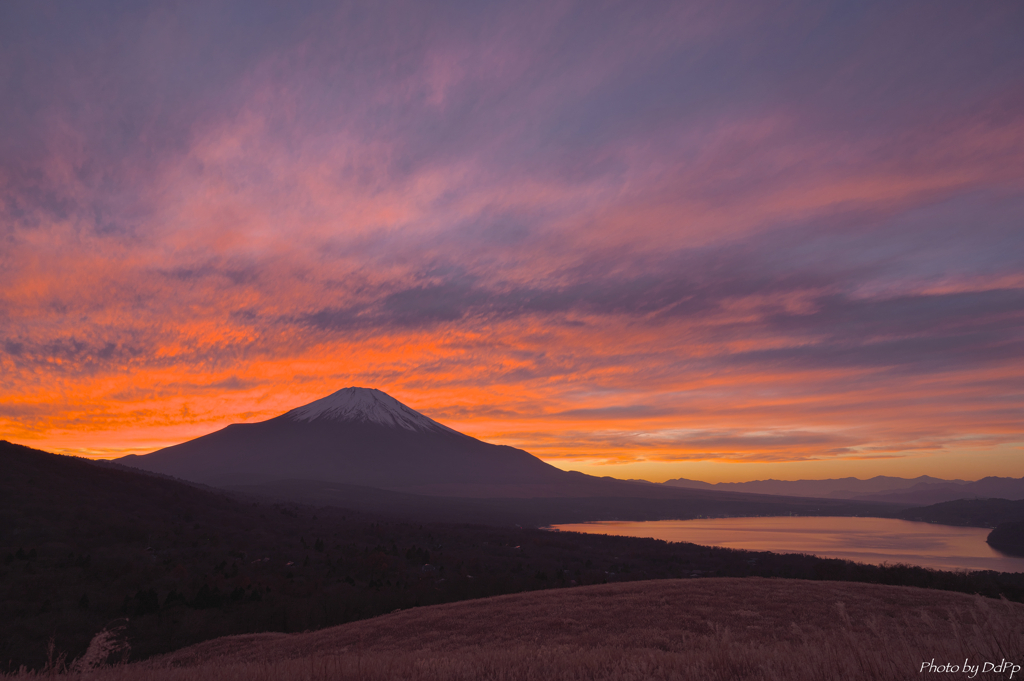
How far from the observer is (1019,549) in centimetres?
9638

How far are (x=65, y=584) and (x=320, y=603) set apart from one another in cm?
1213

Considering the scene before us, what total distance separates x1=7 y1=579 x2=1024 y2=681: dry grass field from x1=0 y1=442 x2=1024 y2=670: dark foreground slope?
25.6ft

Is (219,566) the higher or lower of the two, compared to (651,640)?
lower

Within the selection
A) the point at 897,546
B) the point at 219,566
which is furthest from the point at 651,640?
the point at 897,546

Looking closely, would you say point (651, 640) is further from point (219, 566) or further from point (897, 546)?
point (897, 546)

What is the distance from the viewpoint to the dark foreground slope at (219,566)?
2350cm

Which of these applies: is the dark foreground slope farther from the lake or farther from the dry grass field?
the lake

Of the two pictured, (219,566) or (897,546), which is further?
(897,546)

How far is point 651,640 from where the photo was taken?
12219 millimetres

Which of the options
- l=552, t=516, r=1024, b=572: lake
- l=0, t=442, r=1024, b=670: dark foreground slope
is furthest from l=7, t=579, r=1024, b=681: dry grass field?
l=552, t=516, r=1024, b=572: lake

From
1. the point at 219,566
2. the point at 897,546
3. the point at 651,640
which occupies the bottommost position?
the point at 897,546

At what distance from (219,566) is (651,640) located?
96.0 feet

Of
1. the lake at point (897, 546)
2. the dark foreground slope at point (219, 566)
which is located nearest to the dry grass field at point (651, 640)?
the dark foreground slope at point (219, 566)

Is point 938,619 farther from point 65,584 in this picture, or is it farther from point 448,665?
point 65,584
